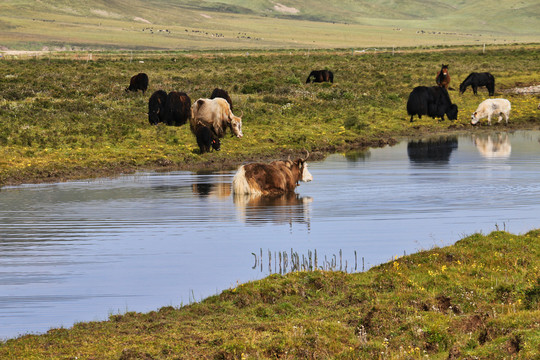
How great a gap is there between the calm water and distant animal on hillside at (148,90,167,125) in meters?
7.82

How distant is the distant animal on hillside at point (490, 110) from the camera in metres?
39.8

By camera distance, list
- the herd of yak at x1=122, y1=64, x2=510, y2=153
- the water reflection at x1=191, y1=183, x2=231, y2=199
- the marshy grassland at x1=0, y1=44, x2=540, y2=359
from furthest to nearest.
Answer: the herd of yak at x1=122, y1=64, x2=510, y2=153
the water reflection at x1=191, y1=183, x2=231, y2=199
the marshy grassland at x1=0, y1=44, x2=540, y2=359

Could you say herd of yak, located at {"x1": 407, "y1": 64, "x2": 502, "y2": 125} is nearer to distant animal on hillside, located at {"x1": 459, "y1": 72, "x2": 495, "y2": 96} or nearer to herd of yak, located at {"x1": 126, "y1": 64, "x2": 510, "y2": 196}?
herd of yak, located at {"x1": 126, "y1": 64, "x2": 510, "y2": 196}

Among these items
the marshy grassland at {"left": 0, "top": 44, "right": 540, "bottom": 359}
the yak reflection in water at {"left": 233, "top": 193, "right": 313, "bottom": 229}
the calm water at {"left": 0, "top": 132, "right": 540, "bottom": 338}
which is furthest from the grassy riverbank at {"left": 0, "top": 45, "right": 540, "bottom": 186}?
the yak reflection in water at {"left": 233, "top": 193, "right": 313, "bottom": 229}

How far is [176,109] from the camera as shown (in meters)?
32.8

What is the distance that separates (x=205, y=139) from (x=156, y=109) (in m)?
4.94

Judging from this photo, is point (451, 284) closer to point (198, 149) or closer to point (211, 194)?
point (211, 194)

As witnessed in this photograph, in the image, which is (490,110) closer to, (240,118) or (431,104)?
(431,104)

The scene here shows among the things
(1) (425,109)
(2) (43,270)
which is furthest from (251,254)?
(1) (425,109)

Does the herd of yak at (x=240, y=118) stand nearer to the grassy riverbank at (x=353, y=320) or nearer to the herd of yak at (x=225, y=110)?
the herd of yak at (x=225, y=110)

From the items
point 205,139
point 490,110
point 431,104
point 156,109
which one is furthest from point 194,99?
point 490,110

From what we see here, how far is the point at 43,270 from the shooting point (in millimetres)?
13328

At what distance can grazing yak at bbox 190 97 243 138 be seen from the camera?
29.3 m

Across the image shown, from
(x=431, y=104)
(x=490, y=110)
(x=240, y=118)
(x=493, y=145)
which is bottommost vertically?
(x=493, y=145)
